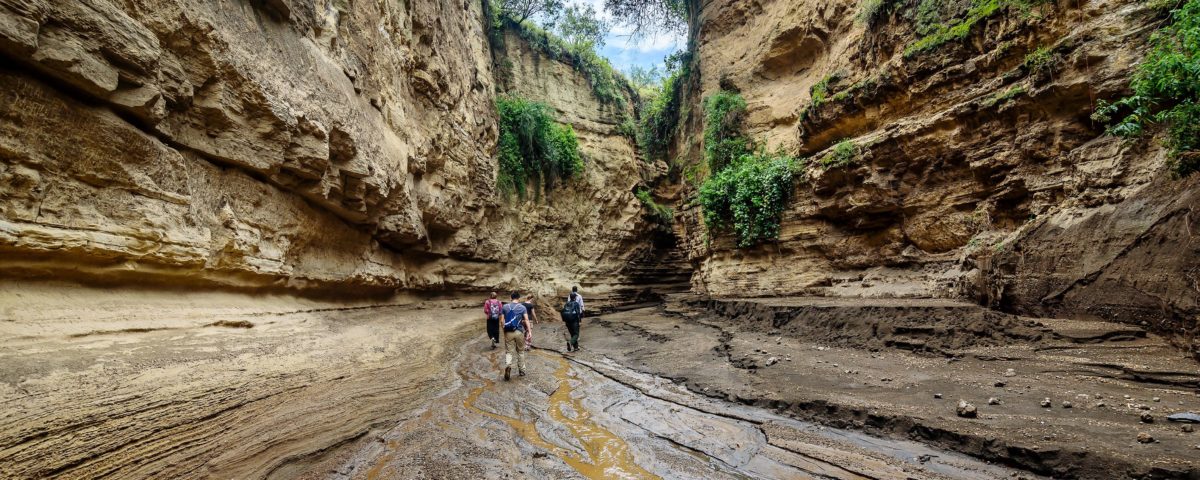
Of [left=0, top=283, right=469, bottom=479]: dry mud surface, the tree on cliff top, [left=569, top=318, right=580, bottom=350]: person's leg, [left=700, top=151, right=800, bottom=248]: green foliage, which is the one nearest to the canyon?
[left=0, top=283, right=469, bottom=479]: dry mud surface

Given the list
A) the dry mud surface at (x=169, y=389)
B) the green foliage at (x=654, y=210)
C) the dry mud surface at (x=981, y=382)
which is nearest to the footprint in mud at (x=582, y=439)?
the dry mud surface at (x=169, y=389)

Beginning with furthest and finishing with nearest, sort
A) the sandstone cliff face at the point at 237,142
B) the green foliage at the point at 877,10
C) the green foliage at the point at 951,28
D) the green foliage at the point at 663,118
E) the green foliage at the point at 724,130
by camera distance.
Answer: the green foliage at the point at 663,118
the green foliage at the point at 724,130
the green foliage at the point at 877,10
the green foliage at the point at 951,28
the sandstone cliff face at the point at 237,142

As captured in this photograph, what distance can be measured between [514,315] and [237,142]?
518cm

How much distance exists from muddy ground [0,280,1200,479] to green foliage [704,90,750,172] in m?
11.6

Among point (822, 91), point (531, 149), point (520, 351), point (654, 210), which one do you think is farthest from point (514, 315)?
point (654, 210)

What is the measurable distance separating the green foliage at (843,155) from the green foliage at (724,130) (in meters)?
5.80

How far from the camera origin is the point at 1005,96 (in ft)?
27.6

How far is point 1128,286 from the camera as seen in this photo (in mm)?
4895

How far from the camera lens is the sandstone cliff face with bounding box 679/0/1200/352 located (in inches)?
203

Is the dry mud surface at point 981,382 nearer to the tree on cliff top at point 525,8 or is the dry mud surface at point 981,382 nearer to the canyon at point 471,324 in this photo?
the canyon at point 471,324

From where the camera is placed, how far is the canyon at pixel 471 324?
12.5 ft

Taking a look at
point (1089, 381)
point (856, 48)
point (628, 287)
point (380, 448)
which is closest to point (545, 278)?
point (628, 287)

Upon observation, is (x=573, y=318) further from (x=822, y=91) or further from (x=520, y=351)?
(x=822, y=91)

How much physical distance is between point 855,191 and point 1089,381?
26.4 ft
